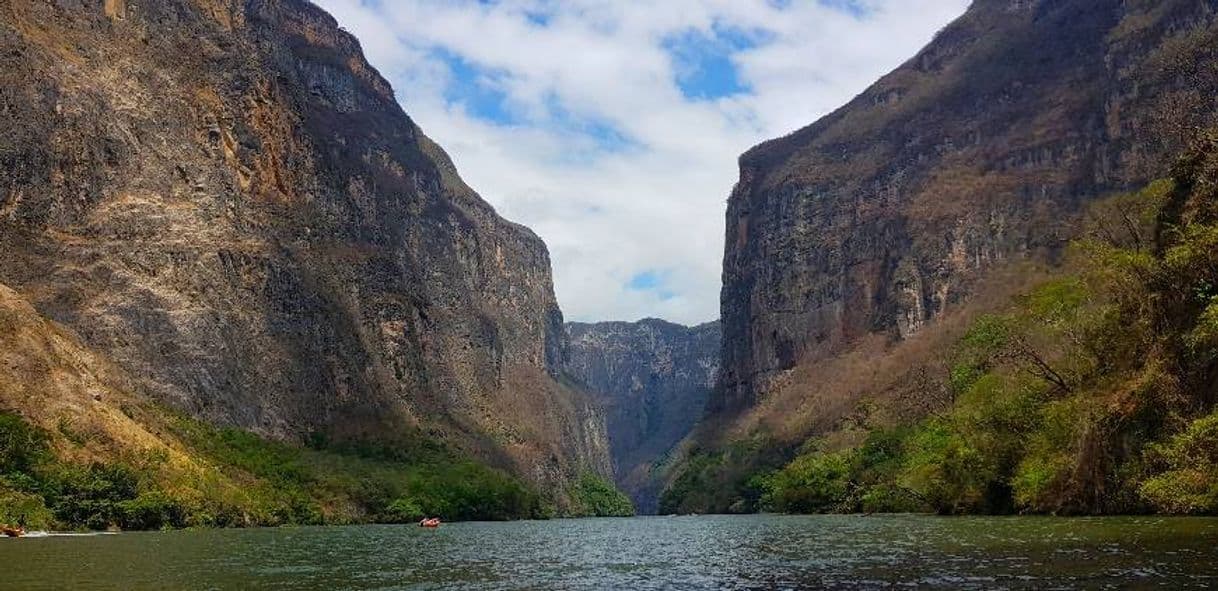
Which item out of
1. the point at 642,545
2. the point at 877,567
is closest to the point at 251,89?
the point at 642,545

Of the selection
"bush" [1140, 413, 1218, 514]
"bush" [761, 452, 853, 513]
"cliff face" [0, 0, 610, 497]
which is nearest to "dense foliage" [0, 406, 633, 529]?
"cliff face" [0, 0, 610, 497]

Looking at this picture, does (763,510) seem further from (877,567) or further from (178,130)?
(877,567)

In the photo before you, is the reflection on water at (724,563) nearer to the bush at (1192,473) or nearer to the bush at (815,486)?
the bush at (1192,473)

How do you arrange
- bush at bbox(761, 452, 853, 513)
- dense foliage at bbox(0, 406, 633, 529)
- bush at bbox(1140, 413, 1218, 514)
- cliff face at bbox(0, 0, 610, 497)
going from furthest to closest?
bush at bbox(761, 452, 853, 513) < cliff face at bbox(0, 0, 610, 497) < dense foliage at bbox(0, 406, 633, 529) < bush at bbox(1140, 413, 1218, 514)

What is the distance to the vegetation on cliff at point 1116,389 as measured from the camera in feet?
172

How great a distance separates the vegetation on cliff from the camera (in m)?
52.5

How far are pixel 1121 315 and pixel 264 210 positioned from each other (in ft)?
529

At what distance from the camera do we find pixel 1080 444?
200 ft

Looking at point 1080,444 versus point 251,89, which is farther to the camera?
point 251,89

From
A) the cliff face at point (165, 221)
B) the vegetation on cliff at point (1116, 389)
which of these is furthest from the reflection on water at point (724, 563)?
the cliff face at point (165, 221)

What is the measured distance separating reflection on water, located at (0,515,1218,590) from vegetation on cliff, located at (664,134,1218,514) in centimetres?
318

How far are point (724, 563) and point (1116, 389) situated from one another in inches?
1117

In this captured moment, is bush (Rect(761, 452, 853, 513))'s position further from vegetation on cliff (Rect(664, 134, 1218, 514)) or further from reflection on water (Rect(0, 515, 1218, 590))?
reflection on water (Rect(0, 515, 1218, 590))

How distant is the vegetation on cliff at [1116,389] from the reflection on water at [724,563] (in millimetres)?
3179
